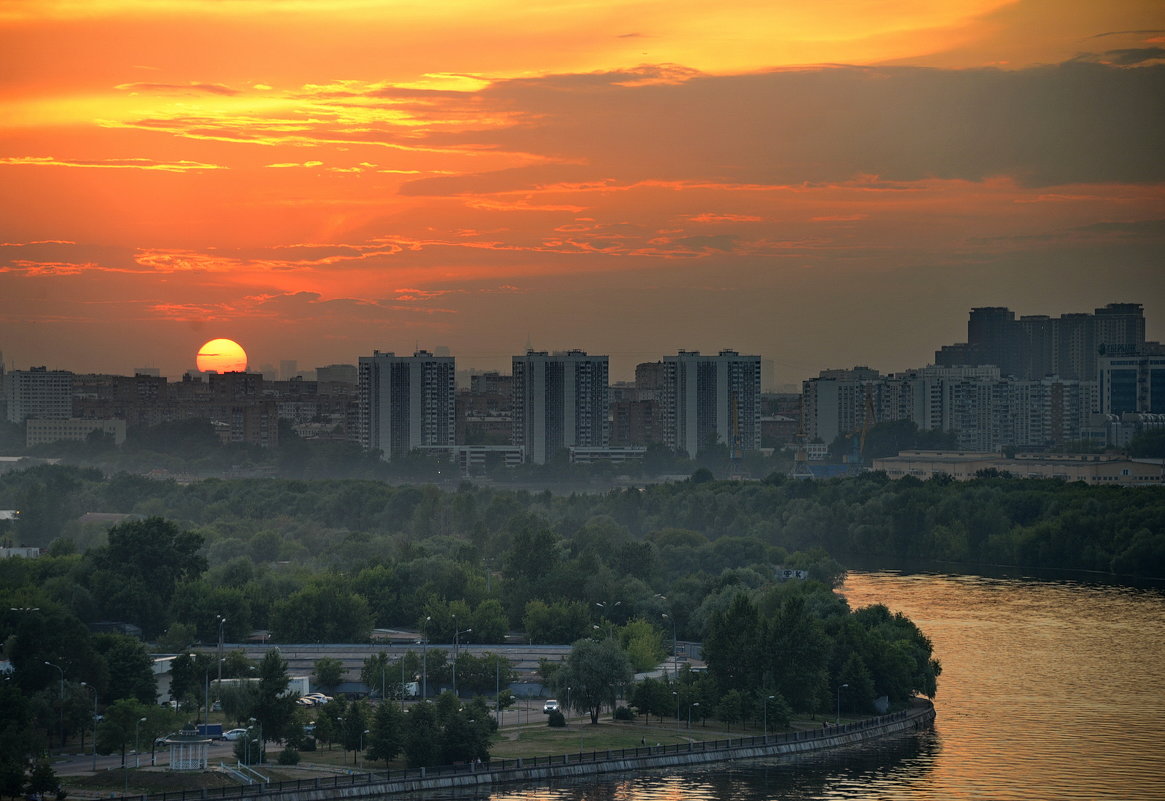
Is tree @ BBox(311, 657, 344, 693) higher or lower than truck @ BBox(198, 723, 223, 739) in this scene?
higher

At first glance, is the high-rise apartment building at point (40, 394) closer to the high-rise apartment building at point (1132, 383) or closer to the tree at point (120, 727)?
the high-rise apartment building at point (1132, 383)

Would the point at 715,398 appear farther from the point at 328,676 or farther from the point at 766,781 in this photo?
the point at 766,781

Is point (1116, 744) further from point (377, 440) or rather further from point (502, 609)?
point (377, 440)

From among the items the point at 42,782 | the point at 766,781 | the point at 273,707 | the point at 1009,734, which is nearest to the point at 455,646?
the point at 273,707

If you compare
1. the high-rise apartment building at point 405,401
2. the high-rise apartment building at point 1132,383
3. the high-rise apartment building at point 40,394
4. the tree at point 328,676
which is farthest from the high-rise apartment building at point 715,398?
the tree at point 328,676

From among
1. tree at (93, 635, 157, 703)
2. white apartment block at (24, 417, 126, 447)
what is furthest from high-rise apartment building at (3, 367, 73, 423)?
tree at (93, 635, 157, 703)

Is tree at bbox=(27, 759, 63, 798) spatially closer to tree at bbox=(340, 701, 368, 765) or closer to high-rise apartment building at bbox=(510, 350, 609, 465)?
tree at bbox=(340, 701, 368, 765)
